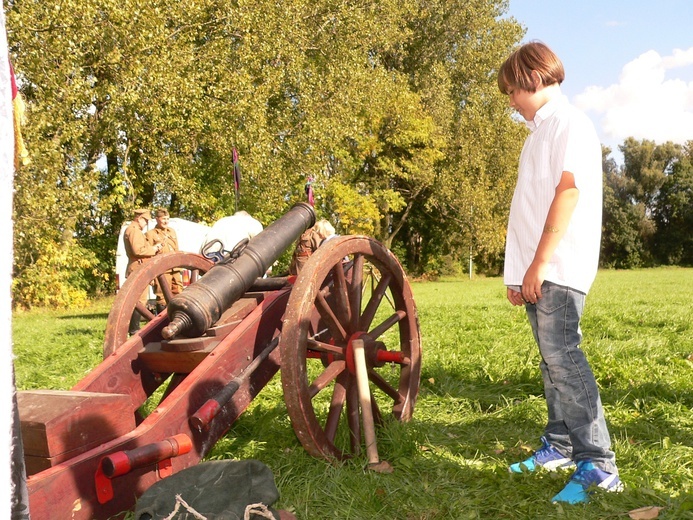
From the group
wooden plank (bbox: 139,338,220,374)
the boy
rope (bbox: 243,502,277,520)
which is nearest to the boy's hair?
the boy

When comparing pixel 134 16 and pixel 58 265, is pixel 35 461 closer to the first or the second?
pixel 134 16

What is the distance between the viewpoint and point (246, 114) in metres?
18.4

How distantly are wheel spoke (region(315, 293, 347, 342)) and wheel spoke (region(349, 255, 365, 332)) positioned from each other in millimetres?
127

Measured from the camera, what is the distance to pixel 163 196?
22.0 m

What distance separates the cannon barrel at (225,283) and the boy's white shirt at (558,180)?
1448mm

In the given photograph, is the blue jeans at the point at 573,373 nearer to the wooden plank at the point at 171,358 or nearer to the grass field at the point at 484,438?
the grass field at the point at 484,438

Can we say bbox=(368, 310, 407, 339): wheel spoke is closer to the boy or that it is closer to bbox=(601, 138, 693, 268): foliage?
the boy

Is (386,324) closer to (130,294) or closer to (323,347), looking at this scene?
(323,347)

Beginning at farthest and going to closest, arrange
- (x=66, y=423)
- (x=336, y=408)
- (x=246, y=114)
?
(x=246, y=114) → (x=336, y=408) → (x=66, y=423)

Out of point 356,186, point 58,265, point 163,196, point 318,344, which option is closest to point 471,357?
point 318,344

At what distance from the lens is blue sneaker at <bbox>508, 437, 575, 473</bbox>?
11.2 ft

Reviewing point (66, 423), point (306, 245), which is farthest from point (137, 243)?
point (66, 423)

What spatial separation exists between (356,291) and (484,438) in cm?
121

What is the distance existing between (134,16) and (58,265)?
700 cm
